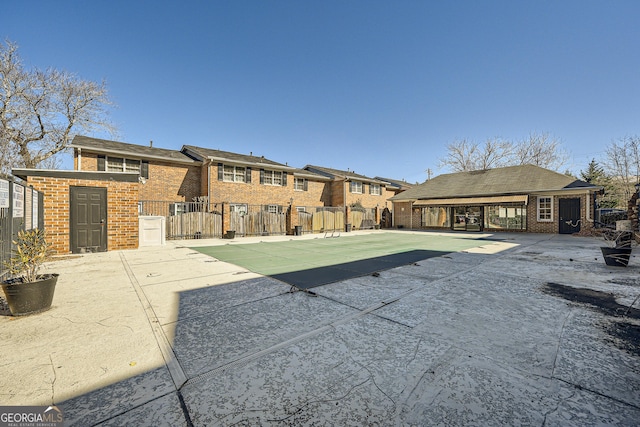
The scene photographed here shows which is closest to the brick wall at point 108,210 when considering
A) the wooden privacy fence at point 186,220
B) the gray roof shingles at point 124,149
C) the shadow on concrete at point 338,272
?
the wooden privacy fence at point 186,220

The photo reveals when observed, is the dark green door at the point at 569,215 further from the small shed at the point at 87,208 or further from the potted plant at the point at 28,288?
the small shed at the point at 87,208

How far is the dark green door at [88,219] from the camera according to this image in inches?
336

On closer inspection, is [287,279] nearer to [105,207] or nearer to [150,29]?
[105,207]

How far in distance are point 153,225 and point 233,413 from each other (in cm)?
1171

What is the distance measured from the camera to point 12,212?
16.2ft

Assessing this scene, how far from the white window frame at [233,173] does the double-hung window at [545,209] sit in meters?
21.4

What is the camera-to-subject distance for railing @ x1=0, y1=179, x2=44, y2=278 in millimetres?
Result: 4469

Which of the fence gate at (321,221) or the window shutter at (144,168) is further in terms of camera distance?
the fence gate at (321,221)

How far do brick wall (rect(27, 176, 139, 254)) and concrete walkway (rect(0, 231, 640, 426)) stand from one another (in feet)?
17.2

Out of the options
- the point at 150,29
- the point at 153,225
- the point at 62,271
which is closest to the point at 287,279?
the point at 62,271

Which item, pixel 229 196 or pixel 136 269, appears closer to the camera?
pixel 136 269

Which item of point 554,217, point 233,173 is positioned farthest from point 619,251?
point 233,173

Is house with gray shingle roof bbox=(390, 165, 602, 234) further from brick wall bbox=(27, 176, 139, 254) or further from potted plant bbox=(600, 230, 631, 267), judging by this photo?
brick wall bbox=(27, 176, 139, 254)

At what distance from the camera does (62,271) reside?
593cm
